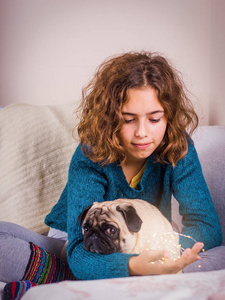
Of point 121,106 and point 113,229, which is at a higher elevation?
point 121,106

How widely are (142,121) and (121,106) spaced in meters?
0.06

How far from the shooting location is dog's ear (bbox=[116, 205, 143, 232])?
1.76 ft

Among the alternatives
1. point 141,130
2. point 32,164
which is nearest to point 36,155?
point 32,164

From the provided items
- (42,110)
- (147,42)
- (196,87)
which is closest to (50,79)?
(42,110)

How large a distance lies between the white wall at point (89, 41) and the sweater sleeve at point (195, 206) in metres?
0.71

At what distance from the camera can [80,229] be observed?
66 centimetres

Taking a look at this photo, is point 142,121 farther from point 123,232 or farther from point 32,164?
point 32,164

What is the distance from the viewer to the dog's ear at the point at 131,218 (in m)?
0.54

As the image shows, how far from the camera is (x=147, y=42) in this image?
62.2 inches

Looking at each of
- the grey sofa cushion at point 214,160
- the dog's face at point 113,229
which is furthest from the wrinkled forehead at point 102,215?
the grey sofa cushion at point 214,160

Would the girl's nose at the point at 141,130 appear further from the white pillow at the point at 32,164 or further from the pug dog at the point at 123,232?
the white pillow at the point at 32,164

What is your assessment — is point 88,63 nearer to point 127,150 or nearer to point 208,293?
point 127,150

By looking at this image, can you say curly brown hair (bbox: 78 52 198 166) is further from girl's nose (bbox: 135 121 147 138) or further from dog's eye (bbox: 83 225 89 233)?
dog's eye (bbox: 83 225 89 233)

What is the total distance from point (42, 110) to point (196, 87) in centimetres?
75
